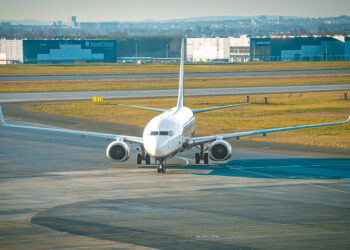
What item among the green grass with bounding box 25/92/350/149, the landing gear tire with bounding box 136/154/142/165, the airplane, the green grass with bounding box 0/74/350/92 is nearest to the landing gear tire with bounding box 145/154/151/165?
the airplane

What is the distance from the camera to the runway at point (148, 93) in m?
118

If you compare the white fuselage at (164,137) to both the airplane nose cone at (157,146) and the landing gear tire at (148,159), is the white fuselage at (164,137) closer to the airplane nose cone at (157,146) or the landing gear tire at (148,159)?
the airplane nose cone at (157,146)

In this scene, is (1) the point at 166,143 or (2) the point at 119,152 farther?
(2) the point at 119,152

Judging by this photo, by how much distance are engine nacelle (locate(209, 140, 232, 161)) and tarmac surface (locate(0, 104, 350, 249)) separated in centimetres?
134

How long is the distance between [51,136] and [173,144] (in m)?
28.5

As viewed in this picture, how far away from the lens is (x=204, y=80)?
164500 mm

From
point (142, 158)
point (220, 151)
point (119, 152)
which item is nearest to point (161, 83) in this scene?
point (142, 158)

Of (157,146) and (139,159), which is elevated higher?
(157,146)

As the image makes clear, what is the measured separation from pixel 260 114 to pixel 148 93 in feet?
144

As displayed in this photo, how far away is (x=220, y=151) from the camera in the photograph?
4706 cm

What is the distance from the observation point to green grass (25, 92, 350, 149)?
67.4 metres

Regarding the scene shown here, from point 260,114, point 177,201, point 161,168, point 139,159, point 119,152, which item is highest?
point 260,114

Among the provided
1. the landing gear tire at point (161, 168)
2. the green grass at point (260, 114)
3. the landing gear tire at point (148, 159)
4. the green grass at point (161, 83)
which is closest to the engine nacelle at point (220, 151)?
the landing gear tire at point (161, 168)

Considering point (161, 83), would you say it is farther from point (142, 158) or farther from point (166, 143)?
point (166, 143)
